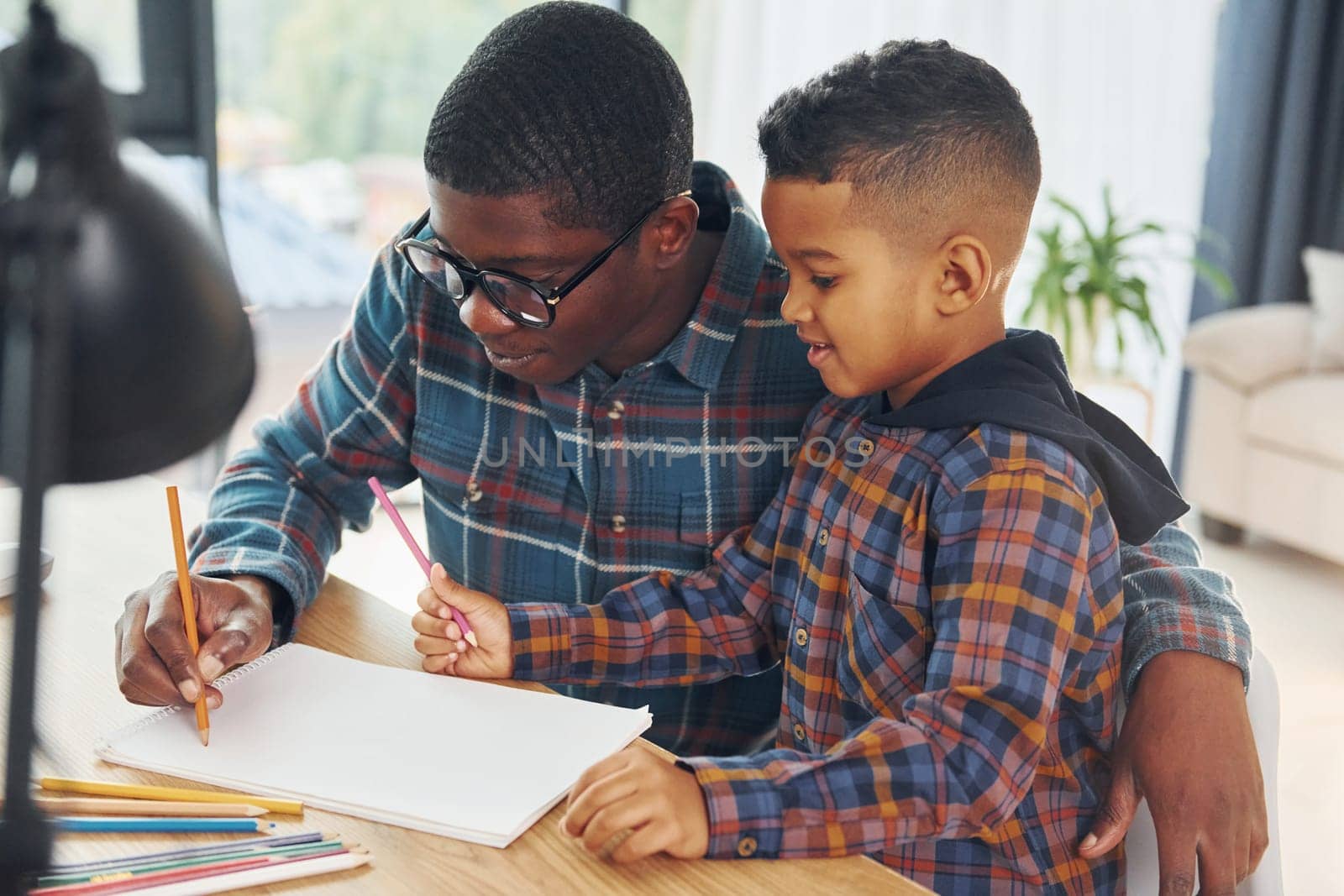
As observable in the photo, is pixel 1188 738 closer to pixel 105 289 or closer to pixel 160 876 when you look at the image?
pixel 160 876

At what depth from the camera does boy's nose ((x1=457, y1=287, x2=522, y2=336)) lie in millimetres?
1152

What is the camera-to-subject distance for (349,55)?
12.5 feet

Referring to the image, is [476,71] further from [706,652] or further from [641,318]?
[706,652]

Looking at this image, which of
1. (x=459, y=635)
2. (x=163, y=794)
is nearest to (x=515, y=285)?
(x=459, y=635)

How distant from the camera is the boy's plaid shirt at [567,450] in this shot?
4.22 feet

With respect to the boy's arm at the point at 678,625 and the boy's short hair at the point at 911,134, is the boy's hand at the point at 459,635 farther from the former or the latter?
the boy's short hair at the point at 911,134

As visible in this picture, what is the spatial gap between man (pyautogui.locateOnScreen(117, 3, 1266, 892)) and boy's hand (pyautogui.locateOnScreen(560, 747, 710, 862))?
332mm

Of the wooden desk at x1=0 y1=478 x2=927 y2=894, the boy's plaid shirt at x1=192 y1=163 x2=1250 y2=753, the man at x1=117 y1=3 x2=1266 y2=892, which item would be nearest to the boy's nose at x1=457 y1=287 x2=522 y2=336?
the man at x1=117 y1=3 x2=1266 y2=892

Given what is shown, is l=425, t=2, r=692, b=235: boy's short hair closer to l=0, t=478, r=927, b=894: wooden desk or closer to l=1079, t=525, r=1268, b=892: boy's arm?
l=0, t=478, r=927, b=894: wooden desk

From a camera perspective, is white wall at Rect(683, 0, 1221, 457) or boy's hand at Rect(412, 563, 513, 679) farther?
white wall at Rect(683, 0, 1221, 457)

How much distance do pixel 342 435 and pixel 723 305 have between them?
0.42m

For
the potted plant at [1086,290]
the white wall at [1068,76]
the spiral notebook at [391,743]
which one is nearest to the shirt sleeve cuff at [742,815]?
A: the spiral notebook at [391,743]

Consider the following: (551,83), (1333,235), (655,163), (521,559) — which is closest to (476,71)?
(551,83)

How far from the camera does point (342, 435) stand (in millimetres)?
1354
